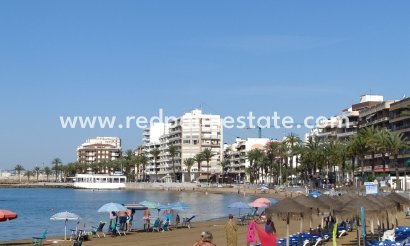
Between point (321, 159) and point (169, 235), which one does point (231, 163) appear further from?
point (169, 235)

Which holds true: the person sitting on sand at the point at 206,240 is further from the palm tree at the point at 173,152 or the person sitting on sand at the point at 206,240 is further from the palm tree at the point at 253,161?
the palm tree at the point at 173,152

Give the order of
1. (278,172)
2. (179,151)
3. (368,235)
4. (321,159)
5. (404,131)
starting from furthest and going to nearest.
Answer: (179,151)
(278,172)
(321,159)
(404,131)
(368,235)

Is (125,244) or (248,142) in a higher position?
(248,142)

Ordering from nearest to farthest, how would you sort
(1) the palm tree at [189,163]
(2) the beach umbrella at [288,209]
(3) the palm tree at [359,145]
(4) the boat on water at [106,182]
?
1. (2) the beach umbrella at [288,209]
2. (3) the palm tree at [359,145]
3. (1) the palm tree at [189,163]
4. (4) the boat on water at [106,182]

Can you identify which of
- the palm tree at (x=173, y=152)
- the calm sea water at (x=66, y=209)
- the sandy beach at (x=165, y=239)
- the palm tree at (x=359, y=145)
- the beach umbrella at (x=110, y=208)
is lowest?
the calm sea water at (x=66, y=209)

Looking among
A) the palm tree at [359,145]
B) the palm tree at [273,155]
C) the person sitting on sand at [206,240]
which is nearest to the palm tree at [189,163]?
the palm tree at [273,155]

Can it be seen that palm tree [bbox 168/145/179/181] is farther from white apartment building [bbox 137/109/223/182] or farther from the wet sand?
the wet sand

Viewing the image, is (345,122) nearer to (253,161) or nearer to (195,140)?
(253,161)

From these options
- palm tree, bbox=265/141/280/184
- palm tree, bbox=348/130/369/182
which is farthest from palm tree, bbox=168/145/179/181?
palm tree, bbox=348/130/369/182

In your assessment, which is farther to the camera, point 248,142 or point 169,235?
point 248,142

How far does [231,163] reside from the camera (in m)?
199

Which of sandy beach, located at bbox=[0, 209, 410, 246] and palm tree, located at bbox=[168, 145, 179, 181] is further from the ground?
palm tree, located at bbox=[168, 145, 179, 181]

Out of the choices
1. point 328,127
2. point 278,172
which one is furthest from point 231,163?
point 328,127

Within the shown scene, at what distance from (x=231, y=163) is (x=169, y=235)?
534 feet
